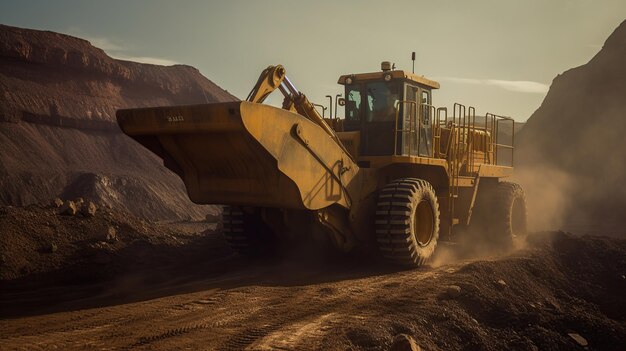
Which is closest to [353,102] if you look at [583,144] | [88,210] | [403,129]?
[403,129]

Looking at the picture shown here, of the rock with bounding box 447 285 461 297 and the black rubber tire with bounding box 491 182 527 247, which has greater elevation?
the black rubber tire with bounding box 491 182 527 247

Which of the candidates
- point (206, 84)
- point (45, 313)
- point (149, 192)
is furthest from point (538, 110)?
point (45, 313)

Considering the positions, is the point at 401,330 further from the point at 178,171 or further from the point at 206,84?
the point at 206,84

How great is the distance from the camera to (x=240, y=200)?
8.91 m

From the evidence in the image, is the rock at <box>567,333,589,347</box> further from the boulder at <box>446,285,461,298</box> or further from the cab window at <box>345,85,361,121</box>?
the cab window at <box>345,85,361,121</box>

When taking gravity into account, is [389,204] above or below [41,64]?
below

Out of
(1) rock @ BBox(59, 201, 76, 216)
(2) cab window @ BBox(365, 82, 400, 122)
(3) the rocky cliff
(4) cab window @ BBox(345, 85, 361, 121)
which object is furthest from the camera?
(3) the rocky cliff

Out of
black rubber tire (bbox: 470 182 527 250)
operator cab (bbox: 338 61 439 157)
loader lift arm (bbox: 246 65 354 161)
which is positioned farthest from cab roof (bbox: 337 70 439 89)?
black rubber tire (bbox: 470 182 527 250)

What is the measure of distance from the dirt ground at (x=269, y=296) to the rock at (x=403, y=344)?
0.13 metres

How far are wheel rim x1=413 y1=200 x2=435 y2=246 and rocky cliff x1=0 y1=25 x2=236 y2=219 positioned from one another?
27.9 m

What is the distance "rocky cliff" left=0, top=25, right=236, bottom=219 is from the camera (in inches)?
1411

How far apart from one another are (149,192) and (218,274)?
30373 mm

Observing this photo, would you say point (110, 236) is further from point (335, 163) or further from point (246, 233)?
point (335, 163)

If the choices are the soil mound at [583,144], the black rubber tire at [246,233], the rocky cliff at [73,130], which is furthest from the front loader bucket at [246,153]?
the rocky cliff at [73,130]
